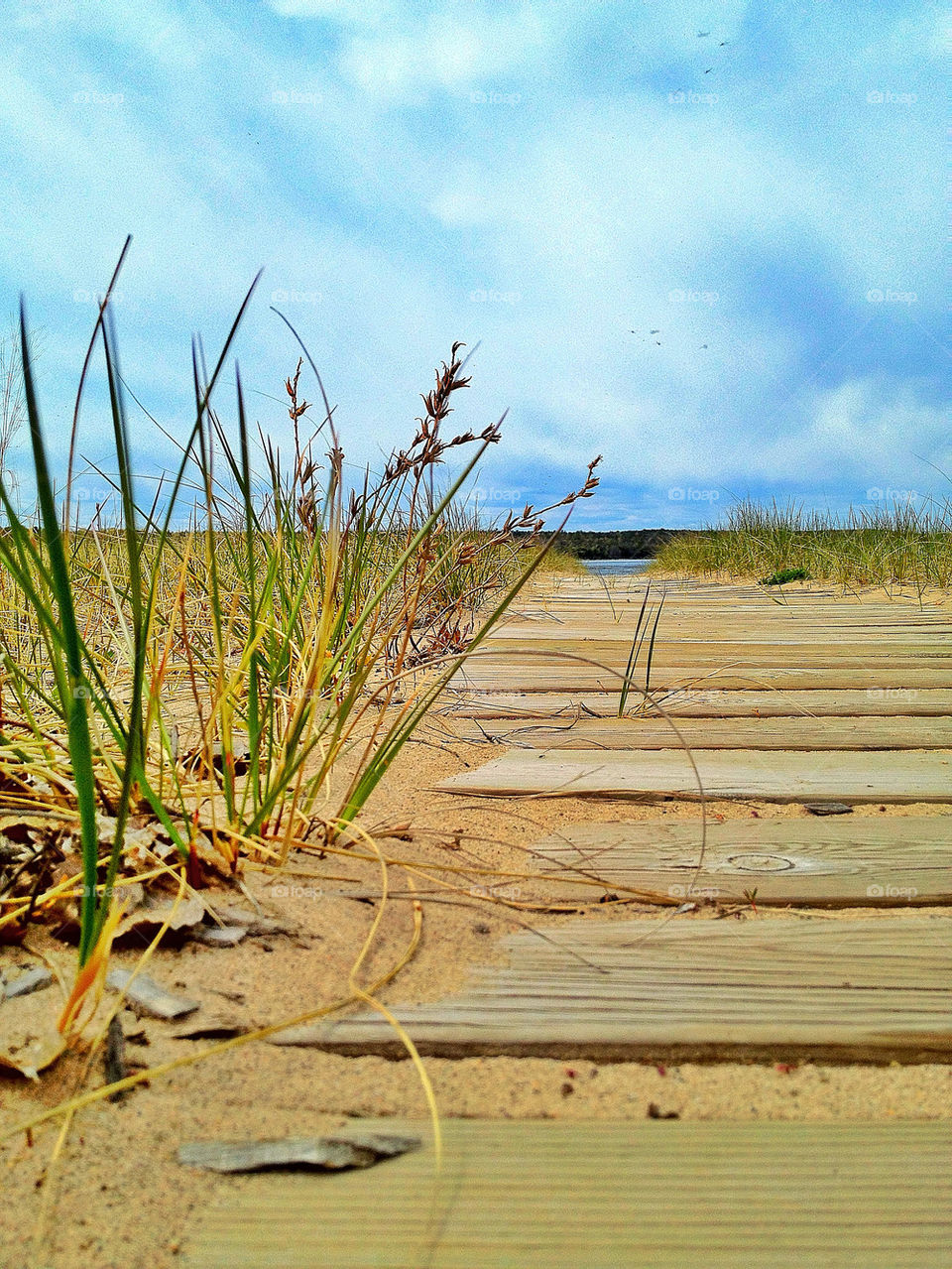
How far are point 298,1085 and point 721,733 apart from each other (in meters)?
1.48

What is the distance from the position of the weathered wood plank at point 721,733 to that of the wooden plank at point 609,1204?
118cm

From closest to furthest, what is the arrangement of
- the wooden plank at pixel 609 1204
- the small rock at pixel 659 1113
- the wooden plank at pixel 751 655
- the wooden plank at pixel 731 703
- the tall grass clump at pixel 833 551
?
the wooden plank at pixel 609 1204 → the small rock at pixel 659 1113 → the wooden plank at pixel 731 703 → the wooden plank at pixel 751 655 → the tall grass clump at pixel 833 551

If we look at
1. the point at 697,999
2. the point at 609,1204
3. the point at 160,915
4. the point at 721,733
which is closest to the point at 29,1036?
the point at 160,915

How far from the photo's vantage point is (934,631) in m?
3.88

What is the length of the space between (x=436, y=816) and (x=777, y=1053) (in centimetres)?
67

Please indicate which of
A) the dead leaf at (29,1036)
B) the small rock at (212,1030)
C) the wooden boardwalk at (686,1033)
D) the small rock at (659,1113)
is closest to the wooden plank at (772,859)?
the wooden boardwalk at (686,1033)

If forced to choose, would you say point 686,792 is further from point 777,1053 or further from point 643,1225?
point 643,1225

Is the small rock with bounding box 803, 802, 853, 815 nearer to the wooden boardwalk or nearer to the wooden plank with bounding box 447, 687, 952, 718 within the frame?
the wooden boardwalk

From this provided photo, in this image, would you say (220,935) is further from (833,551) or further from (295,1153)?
(833,551)

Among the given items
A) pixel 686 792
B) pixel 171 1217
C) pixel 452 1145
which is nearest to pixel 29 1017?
pixel 171 1217

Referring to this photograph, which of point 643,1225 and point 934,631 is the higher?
point 934,631

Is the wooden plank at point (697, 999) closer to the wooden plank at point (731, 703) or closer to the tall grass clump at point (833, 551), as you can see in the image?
the wooden plank at point (731, 703)

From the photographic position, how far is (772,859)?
3.79 ft

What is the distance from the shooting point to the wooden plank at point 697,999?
72 centimetres
